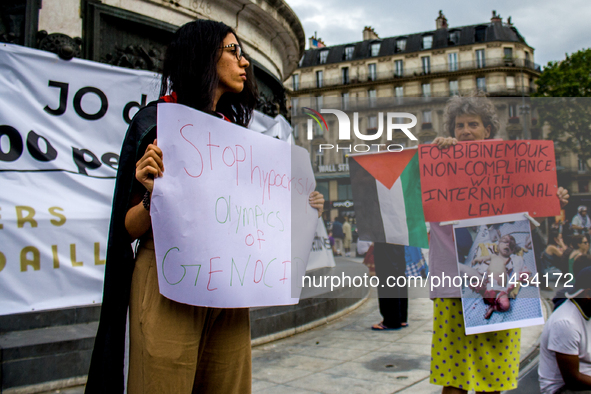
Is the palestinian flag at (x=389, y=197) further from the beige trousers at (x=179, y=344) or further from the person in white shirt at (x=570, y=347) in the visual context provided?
the beige trousers at (x=179, y=344)

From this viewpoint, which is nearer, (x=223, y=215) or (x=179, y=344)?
(x=179, y=344)

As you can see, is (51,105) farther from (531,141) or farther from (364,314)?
(364,314)

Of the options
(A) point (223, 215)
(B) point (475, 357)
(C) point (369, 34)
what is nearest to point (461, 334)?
(B) point (475, 357)

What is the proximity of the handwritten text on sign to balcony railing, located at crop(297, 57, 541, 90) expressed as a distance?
51253mm

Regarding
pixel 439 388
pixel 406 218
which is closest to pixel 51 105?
pixel 406 218

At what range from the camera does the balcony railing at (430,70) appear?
4808 centimetres

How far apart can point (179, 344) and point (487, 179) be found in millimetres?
1758

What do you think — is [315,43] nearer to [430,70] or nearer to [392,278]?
[430,70]

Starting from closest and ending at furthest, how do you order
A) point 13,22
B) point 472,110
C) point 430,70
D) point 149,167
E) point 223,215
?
point 149,167
point 223,215
point 472,110
point 13,22
point 430,70

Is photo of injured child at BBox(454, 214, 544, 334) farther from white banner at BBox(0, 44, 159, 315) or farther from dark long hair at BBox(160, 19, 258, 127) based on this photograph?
white banner at BBox(0, 44, 159, 315)

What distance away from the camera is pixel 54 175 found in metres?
3.54

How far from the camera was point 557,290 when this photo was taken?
2590 mm

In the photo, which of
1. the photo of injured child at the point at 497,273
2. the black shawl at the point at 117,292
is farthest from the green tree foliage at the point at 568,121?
the black shawl at the point at 117,292

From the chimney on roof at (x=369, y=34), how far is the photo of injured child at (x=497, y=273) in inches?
2243
